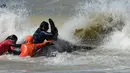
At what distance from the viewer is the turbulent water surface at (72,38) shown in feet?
32.4

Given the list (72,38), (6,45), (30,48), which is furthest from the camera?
(72,38)

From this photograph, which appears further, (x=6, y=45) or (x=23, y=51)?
(x=6, y=45)

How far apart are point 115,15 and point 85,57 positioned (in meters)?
5.98

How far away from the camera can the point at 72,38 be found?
16.5 m

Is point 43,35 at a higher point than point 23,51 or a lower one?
higher

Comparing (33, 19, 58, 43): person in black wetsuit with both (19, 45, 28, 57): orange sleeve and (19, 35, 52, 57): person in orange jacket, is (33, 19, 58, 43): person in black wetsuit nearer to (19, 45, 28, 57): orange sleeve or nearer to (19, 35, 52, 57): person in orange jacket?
(19, 35, 52, 57): person in orange jacket

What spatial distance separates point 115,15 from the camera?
17.4m

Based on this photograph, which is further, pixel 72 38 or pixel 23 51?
pixel 72 38

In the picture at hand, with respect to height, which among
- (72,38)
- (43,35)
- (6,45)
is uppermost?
(72,38)

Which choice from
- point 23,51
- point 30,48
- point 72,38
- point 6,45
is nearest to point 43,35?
point 30,48

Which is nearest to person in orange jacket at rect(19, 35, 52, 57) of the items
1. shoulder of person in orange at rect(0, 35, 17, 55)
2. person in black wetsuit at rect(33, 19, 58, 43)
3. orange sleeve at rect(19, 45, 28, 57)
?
orange sleeve at rect(19, 45, 28, 57)

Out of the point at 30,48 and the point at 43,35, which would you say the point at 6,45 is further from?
the point at 43,35

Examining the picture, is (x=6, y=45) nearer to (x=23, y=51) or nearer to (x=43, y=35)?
(x=23, y=51)

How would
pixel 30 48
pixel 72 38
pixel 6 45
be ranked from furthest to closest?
pixel 72 38
pixel 6 45
pixel 30 48
